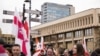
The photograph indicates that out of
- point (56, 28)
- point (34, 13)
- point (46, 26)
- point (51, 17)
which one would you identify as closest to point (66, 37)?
point (56, 28)

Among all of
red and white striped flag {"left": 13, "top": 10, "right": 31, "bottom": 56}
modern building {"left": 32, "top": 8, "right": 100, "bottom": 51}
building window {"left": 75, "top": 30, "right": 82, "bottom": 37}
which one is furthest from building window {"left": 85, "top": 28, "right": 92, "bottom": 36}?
red and white striped flag {"left": 13, "top": 10, "right": 31, "bottom": 56}

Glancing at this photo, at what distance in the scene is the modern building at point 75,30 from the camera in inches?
2645

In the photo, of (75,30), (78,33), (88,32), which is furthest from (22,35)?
(75,30)

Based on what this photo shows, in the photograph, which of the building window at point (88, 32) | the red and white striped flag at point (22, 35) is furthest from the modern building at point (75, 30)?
the red and white striped flag at point (22, 35)

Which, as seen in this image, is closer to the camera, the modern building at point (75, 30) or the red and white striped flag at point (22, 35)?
the red and white striped flag at point (22, 35)

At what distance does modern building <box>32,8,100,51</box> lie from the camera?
220 ft

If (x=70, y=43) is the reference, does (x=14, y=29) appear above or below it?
above

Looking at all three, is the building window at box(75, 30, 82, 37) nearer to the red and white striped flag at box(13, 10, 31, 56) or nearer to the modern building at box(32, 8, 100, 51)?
the modern building at box(32, 8, 100, 51)

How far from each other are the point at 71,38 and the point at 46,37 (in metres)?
14.8

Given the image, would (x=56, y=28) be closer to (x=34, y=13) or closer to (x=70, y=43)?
(x=70, y=43)

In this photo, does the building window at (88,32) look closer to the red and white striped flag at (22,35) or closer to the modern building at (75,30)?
the modern building at (75,30)

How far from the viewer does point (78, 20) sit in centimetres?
7562

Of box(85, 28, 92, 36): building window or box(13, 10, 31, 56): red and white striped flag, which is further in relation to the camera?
box(85, 28, 92, 36): building window

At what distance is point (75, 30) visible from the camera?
7575 cm
